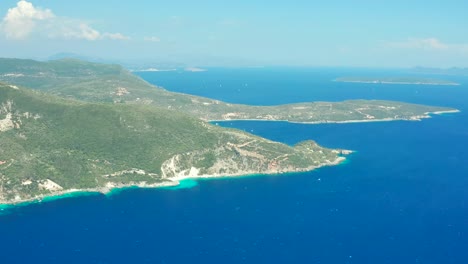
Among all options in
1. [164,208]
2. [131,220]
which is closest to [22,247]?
[131,220]

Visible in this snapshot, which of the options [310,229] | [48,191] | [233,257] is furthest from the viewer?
[48,191]

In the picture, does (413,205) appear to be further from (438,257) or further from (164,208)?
(164,208)

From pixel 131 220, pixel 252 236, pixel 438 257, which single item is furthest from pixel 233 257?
pixel 438 257

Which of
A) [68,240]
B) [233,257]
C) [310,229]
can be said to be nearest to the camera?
[233,257]

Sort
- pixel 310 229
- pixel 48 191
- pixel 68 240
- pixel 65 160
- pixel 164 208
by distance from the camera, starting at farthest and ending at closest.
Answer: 1. pixel 65 160
2. pixel 48 191
3. pixel 164 208
4. pixel 310 229
5. pixel 68 240

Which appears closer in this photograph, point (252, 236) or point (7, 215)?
point (252, 236)

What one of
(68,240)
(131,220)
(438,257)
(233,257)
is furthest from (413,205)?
(68,240)

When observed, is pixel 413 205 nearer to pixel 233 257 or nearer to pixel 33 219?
pixel 233 257

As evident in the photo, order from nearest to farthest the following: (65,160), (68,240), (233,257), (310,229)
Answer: (233,257)
(68,240)
(310,229)
(65,160)
